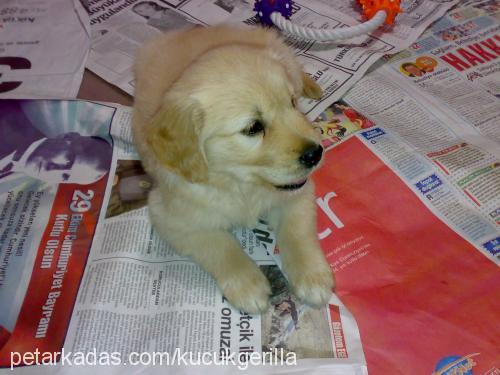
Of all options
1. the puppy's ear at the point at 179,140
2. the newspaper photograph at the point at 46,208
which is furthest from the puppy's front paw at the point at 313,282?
the newspaper photograph at the point at 46,208

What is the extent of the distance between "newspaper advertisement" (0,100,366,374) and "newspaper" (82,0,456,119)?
49 centimetres

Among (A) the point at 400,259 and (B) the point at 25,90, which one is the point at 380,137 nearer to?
(A) the point at 400,259

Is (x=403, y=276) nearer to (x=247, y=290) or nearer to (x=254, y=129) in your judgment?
(x=247, y=290)

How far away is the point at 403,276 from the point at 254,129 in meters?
0.60

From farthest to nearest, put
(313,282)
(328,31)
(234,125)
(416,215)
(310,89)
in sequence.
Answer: (328,31), (310,89), (416,215), (313,282), (234,125)

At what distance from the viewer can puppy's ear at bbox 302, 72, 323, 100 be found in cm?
170

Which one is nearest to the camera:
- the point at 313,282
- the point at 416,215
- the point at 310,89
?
the point at 313,282

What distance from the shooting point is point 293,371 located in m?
1.11

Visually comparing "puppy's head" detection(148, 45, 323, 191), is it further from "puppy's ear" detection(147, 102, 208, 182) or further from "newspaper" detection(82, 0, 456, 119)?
"newspaper" detection(82, 0, 456, 119)

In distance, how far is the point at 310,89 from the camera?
171 cm

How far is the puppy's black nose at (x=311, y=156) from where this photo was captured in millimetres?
1051

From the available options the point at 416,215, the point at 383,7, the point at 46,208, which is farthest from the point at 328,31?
the point at 46,208

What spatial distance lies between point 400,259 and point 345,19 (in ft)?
4.03

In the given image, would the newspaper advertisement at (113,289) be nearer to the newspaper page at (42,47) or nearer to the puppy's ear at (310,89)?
the newspaper page at (42,47)
